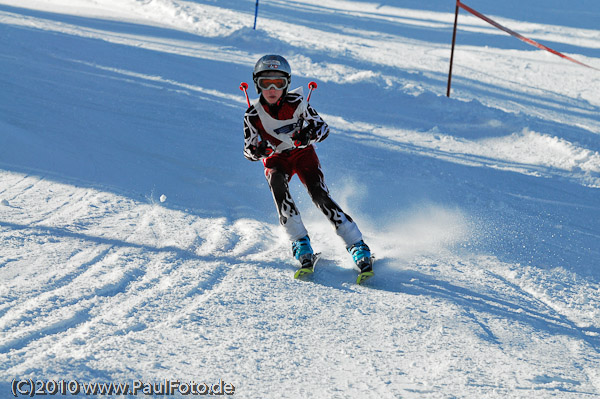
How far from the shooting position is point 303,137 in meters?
4.66

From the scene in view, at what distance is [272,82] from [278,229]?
152cm

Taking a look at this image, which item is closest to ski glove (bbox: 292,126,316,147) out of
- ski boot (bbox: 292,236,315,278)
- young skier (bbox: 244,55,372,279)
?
young skier (bbox: 244,55,372,279)

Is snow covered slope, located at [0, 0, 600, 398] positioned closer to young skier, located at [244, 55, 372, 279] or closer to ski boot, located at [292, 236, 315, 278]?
ski boot, located at [292, 236, 315, 278]

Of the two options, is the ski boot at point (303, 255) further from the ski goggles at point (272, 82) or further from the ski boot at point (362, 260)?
the ski goggles at point (272, 82)

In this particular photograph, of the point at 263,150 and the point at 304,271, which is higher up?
the point at 263,150

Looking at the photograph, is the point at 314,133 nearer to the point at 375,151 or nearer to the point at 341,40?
the point at 375,151

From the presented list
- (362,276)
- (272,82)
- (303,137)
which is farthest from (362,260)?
(272,82)

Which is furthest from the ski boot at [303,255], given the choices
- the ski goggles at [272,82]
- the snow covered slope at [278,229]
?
the ski goggles at [272,82]

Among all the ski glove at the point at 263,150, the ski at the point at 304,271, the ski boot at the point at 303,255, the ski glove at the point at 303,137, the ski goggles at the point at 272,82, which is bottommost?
the ski at the point at 304,271

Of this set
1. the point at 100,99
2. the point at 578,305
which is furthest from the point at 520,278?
the point at 100,99

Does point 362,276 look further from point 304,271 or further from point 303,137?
point 303,137

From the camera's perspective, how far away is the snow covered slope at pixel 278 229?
11.0 ft

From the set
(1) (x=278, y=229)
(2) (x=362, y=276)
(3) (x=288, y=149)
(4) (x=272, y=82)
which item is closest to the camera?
(2) (x=362, y=276)

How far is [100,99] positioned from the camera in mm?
8820
